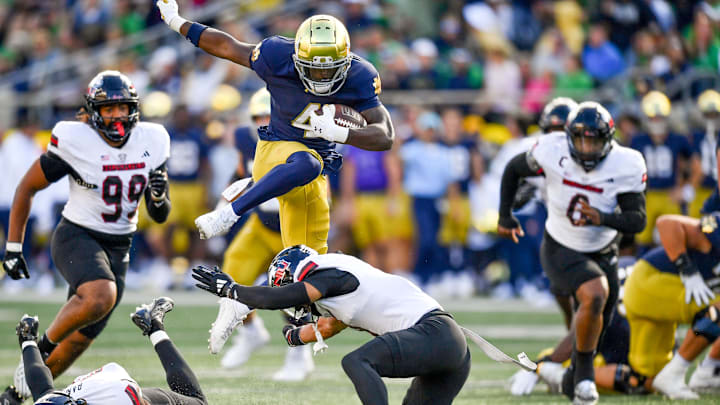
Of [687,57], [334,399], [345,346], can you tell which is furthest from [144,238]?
[334,399]

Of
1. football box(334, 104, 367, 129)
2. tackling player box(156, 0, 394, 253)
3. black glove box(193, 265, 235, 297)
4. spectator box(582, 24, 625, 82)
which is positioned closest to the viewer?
black glove box(193, 265, 235, 297)

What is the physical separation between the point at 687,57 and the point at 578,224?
745cm

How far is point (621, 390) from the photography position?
6.59 m

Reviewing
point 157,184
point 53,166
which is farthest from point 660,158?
point 53,166

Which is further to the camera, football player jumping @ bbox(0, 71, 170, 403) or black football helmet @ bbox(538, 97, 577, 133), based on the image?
black football helmet @ bbox(538, 97, 577, 133)

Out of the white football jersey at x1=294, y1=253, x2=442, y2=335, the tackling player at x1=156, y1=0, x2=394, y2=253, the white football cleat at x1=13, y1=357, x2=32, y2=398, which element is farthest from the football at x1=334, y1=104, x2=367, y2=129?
the white football cleat at x1=13, y1=357, x2=32, y2=398

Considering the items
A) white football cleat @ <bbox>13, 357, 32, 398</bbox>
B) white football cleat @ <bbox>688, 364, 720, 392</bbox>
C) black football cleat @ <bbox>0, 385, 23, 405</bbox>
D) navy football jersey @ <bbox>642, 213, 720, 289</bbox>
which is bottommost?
white football cleat @ <bbox>688, 364, 720, 392</bbox>

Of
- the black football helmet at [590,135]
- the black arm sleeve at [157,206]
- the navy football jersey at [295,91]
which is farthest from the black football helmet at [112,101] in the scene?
the black football helmet at [590,135]

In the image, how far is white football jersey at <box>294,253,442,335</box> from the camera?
15.2 ft

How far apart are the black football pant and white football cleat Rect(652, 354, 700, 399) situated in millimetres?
2064

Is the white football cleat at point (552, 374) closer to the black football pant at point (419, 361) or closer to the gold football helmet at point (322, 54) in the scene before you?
the black football pant at point (419, 361)

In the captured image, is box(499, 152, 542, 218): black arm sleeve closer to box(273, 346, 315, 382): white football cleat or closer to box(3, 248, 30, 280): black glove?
box(273, 346, 315, 382): white football cleat

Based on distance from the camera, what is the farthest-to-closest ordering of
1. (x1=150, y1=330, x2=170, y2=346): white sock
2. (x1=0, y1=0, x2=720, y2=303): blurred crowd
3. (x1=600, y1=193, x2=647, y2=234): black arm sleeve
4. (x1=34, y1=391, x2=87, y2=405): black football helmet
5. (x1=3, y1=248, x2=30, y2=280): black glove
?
(x1=0, y1=0, x2=720, y2=303): blurred crowd
(x1=600, y1=193, x2=647, y2=234): black arm sleeve
(x1=3, y1=248, x2=30, y2=280): black glove
(x1=150, y1=330, x2=170, y2=346): white sock
(x1=34, y1=391, x2=87, y2=405): black football helmet

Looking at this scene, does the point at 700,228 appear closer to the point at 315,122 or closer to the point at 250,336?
the point at 315,122
